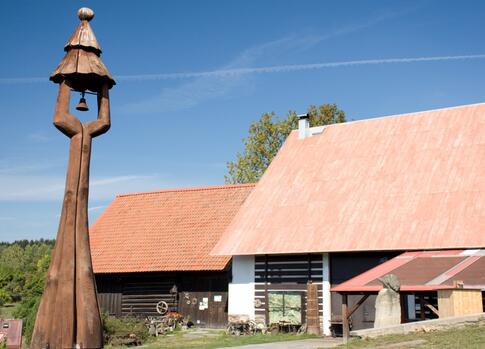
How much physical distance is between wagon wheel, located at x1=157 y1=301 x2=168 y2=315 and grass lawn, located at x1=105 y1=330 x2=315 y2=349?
3236 millimetres

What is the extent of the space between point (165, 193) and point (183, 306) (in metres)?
6.93

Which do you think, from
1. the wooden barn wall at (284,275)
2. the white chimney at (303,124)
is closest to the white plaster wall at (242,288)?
the wooden barn wall at (284,275)

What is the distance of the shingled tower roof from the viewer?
1095cm

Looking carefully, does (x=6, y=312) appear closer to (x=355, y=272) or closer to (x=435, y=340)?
(x=355, y=272)

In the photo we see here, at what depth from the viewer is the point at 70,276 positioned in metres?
9.85

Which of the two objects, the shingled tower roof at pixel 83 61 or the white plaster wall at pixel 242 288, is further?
the white plaster wall at pixel 242 288

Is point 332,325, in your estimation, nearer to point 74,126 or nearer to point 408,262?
point 408,262

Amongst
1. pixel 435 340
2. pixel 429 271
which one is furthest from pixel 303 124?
pixel 435 340

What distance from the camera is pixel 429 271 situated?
17.7 m

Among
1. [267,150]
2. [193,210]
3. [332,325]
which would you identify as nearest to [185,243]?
[193,210]

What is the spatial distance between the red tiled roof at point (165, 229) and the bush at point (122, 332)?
4.56m

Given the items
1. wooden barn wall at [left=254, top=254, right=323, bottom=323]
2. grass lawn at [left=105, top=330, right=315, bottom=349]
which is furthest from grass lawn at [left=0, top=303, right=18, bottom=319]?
wooden barn wall at [left=254, top=254, right=323, bottom=323]

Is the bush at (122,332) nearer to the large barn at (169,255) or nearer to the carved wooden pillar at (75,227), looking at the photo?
the large barn at (169,255)

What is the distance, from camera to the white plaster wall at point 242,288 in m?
23.5
